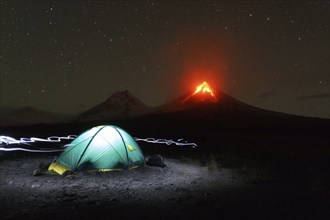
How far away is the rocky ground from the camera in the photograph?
318 inches

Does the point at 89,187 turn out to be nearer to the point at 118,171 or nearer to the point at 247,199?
the point at 118,171

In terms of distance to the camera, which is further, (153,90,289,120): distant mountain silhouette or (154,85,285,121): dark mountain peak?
(153,90,289,120): distant mountain silhouette

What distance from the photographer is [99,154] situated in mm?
13414

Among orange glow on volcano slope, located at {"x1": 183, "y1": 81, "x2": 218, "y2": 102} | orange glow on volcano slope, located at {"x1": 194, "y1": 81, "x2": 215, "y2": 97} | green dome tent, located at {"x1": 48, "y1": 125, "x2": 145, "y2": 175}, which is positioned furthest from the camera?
orange glow on volcano slope, located at {"x1": 194, "y1": 81, "x2": 215, "y2": 97}

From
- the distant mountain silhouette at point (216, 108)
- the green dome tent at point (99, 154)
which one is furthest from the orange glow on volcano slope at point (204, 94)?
the green dome tent at point (99, 154)

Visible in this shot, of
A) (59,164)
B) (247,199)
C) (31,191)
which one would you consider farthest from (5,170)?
(247,199)

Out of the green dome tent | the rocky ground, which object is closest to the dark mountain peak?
the green dome tent

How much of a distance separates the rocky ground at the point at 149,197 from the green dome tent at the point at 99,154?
481 mm

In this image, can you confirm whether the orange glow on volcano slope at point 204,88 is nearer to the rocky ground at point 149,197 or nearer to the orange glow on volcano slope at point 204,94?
the orange glow on volcano slope at point 204,94

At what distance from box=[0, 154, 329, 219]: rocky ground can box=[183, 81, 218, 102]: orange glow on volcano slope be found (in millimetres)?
143122

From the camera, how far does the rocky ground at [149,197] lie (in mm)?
8070

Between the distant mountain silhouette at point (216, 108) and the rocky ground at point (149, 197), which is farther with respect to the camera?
the distant mountain silhouette at point (216, 108)

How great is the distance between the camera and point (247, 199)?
32.1 ft

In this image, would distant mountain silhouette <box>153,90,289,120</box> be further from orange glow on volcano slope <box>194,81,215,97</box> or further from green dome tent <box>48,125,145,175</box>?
green dome tent <box>48,125,145,175</box>
